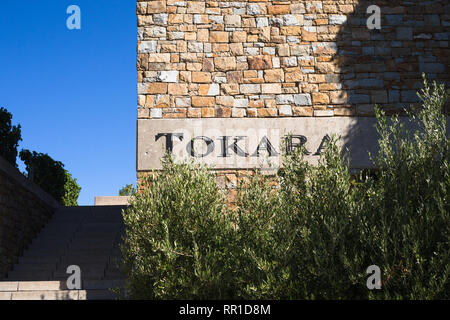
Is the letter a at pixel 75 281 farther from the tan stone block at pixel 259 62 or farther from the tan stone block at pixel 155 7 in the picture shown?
the tan stone block at pixel 155 7

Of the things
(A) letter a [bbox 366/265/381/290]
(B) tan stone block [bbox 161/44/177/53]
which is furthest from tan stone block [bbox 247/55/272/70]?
(A) letter a [bbox 366/265/381/290]

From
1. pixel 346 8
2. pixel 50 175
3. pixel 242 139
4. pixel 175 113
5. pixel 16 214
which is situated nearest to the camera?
pixel 242 139

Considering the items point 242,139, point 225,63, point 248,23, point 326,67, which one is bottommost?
point 242,139

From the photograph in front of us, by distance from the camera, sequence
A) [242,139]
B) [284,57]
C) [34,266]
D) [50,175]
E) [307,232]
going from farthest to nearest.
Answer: [50,175] < [34,266] < [284,57] < [242,139] < [307,232]

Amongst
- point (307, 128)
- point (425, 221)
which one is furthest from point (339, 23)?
point (425, 221)

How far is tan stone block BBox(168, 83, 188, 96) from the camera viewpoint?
9.02 metres

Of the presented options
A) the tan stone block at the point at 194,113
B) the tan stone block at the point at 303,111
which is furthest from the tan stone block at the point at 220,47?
the tan stone block at the point at 303,111

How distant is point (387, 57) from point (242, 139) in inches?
129

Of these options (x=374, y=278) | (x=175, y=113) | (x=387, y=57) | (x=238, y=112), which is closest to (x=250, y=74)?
(x=238, y=112)

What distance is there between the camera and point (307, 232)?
17.0ft

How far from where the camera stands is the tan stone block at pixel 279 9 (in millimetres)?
9328

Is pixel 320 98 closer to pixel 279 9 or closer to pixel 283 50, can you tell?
pixel 283 50

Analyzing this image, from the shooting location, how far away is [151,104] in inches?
353

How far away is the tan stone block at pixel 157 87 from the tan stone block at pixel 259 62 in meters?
1.68
